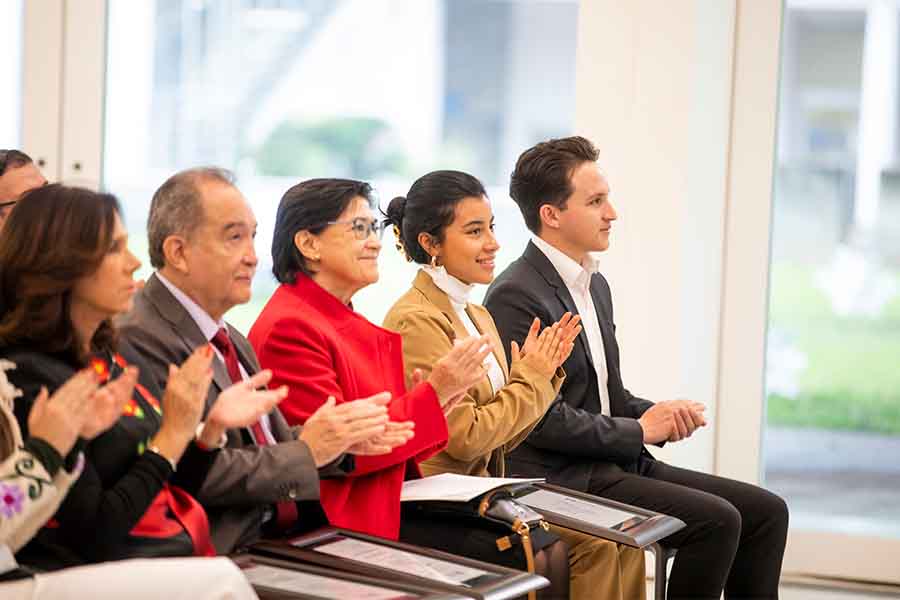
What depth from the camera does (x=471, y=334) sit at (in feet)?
11.9

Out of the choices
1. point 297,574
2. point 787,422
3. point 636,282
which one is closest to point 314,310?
point 297,574

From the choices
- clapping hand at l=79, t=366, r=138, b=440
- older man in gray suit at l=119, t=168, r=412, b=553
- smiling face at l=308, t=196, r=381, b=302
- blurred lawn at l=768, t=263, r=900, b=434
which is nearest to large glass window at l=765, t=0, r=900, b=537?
blurred lawn at l=768, t=263, r=900, b=434

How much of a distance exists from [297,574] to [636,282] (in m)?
2.68

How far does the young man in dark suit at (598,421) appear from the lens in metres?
3.68

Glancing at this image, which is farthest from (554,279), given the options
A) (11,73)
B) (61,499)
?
(11,73)

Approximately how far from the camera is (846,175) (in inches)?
205

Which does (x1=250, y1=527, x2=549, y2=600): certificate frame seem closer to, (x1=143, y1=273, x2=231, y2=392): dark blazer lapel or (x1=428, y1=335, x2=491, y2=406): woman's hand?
(x1=143, y1=273, x2=231, y2=392): dark blazer lapel

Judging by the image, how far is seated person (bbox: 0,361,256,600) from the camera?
207 cm

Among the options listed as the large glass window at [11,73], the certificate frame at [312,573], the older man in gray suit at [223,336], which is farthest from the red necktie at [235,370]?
the large glass window at [11,73]

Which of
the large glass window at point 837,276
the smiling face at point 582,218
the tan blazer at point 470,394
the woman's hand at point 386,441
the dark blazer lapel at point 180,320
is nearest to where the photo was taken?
the dark blazer lapel at point 180,320

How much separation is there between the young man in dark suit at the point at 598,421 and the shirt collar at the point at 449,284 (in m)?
0.22

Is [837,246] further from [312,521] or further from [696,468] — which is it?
[312,521]

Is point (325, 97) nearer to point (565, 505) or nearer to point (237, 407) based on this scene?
point (565, 505)

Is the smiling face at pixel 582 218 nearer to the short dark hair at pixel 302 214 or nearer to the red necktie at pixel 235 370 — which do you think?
the short dark hair at pixel 302 214
